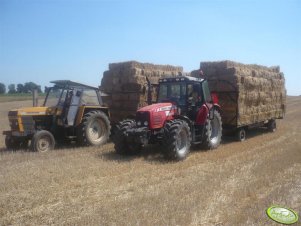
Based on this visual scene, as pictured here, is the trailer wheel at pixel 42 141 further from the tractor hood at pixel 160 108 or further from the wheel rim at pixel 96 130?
the tractor hood at pixel 160 108

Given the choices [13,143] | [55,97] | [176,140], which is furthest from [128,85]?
[176,140]

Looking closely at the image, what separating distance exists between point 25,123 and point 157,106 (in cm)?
373

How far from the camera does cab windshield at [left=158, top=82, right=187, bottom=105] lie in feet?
32.6

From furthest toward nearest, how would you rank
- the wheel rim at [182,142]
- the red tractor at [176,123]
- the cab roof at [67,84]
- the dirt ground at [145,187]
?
the cab roof at [67,84], the wheel rim at [182,142], the red tractor at [176,123], the dirt ground at [145,187]

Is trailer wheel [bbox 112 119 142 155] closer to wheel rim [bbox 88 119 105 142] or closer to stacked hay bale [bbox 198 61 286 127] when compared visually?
wheel rim [bbox 88 119 105 142]

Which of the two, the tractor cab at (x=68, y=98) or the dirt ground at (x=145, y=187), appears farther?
the tractor cab at (x=68, y=98)

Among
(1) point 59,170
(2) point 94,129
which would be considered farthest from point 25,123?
(1) point 59,170

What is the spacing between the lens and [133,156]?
9133 mm

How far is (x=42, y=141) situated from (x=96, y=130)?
6.38 ft

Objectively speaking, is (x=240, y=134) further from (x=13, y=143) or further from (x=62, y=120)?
(x=13, y=143)

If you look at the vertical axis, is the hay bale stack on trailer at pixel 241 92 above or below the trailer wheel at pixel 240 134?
above

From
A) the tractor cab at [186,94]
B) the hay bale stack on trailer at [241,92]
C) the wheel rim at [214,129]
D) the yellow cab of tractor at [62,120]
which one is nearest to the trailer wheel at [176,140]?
the tractor cab at [186,94]

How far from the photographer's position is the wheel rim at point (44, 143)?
385 inches

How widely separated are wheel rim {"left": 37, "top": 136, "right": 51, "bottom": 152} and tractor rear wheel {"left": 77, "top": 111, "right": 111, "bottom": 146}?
1038 millimetres
